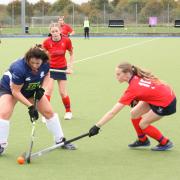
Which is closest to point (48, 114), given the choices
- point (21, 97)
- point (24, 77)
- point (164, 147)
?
point (21, 97)

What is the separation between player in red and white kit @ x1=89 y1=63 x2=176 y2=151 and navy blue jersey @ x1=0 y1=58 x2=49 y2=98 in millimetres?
845

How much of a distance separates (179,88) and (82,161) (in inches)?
242

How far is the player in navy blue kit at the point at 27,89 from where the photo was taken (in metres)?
5.65

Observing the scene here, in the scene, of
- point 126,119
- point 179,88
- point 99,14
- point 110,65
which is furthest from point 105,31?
point 126,119

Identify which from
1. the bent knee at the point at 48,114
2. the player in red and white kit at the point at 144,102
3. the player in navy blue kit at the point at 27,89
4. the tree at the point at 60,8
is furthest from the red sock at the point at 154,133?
the tree at the point at 60,8

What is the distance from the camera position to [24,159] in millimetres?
5695

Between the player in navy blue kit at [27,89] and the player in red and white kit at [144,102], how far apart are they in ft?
2.31

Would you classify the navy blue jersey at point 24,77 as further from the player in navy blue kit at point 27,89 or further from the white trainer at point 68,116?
the white trainer at point 68,116

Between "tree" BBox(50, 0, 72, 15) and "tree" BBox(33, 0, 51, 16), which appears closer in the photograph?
"tree" BBox(33, 0, 51, 16)

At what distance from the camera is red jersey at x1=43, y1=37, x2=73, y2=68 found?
845 cm

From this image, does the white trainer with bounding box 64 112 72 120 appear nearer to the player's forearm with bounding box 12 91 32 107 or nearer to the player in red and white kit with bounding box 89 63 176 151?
the player in red and white kit with bounding box 89 63 176 151

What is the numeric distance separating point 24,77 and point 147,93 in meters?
1.36

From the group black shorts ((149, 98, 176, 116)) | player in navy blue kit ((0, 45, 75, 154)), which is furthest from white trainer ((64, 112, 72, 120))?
black shorts ((149, 98, 176, 116))

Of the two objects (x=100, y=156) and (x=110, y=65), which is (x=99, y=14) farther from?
(x=100, y=156)
